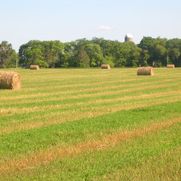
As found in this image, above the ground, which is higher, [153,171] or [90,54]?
[90,54]

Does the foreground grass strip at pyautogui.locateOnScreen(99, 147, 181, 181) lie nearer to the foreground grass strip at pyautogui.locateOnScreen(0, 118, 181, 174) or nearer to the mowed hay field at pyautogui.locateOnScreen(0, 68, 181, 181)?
the mowed hay field at pyautogui.locateOnScreen(0, 68, 181, 181)

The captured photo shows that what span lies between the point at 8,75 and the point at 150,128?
18.6 m

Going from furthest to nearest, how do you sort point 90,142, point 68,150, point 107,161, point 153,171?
point 90,142 → point 68,150 → point 107,161 → point 153,171

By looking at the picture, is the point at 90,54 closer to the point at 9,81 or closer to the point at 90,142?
the point at 9,81

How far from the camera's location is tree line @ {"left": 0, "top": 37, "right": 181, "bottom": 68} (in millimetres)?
120938

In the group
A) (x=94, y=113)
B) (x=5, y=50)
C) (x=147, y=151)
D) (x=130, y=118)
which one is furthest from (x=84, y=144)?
(x=5, y=50)

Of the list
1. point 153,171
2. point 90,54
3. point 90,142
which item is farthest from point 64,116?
point 90,54

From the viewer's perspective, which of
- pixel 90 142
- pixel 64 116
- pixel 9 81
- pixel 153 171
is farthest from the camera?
pixel 9 81

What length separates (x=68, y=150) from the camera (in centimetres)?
1147

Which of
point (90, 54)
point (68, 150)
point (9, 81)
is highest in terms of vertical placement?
point (90, 54)

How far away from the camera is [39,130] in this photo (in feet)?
46.4

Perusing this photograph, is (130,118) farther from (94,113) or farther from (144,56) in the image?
(144,56)

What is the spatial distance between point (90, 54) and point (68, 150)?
119 metres

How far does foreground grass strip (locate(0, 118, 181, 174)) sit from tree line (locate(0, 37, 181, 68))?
Answer: 10356 centimetres
